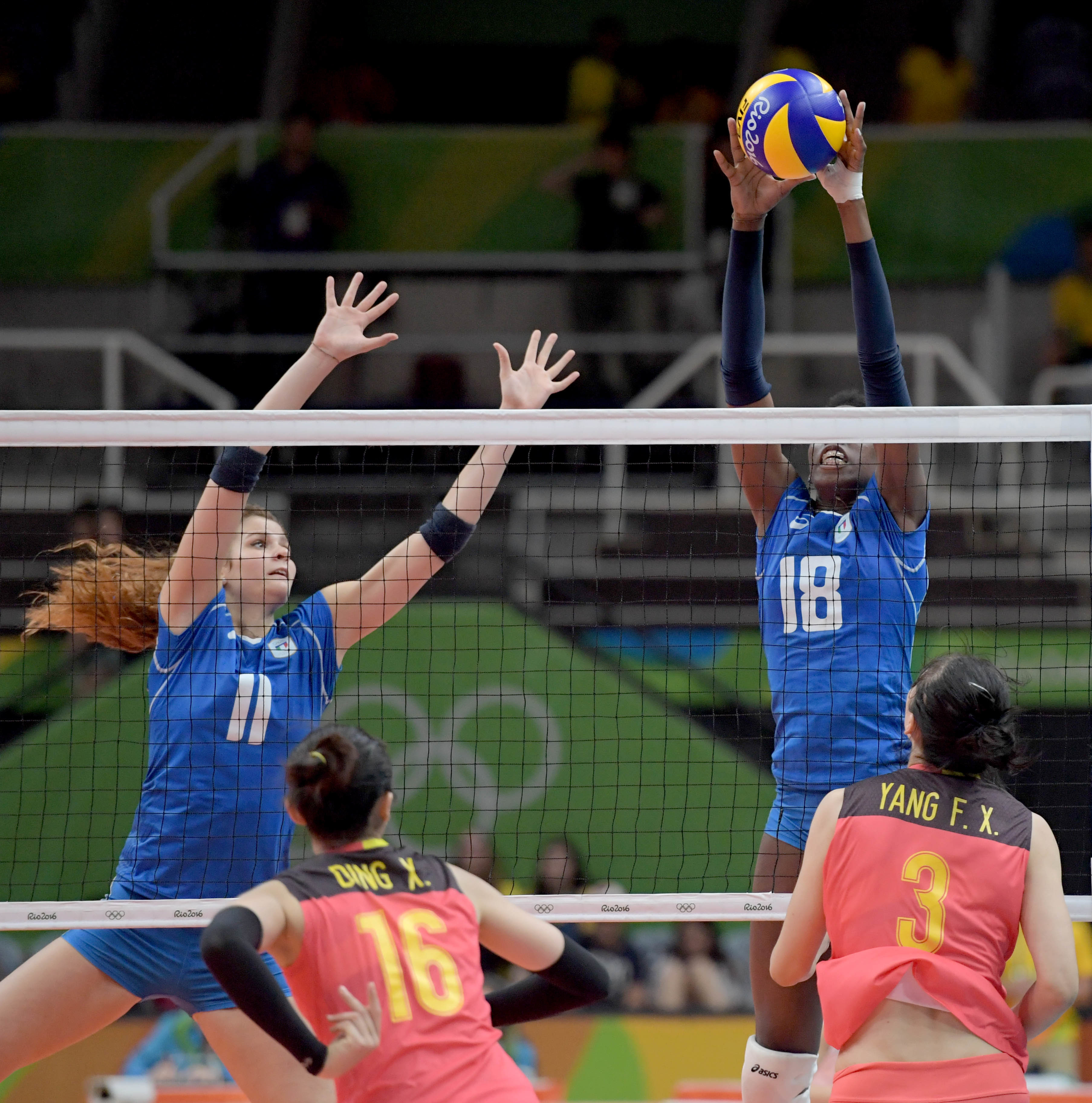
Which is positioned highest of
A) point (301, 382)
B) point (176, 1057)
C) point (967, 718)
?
point (301, 382)

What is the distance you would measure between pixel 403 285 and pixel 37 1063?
6843mm

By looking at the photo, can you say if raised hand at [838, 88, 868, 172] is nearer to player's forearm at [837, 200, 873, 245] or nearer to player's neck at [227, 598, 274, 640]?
player's forearm at [837, 200, 873, 245]

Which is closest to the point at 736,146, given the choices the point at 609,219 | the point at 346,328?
the point at 346,328

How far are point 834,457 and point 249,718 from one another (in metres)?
2.01

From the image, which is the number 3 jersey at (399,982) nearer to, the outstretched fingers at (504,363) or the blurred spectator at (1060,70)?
the outstretched fingers at (504,363)

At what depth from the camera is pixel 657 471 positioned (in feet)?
35.1

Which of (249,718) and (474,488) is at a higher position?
(474,488)

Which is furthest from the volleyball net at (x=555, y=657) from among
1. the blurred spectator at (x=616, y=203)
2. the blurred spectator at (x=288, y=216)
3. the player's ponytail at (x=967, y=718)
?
the player's ponytail at (x=967, y=718)

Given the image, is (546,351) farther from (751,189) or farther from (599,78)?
(599,78)

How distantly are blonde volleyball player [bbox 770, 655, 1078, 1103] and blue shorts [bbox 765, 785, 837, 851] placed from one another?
3.14 ft

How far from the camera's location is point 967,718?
348 centimetres

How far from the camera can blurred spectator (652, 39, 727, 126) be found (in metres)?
13.4

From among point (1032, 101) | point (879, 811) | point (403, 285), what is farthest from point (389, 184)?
point (879, 811)

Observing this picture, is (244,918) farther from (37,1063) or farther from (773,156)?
(37,1063)
